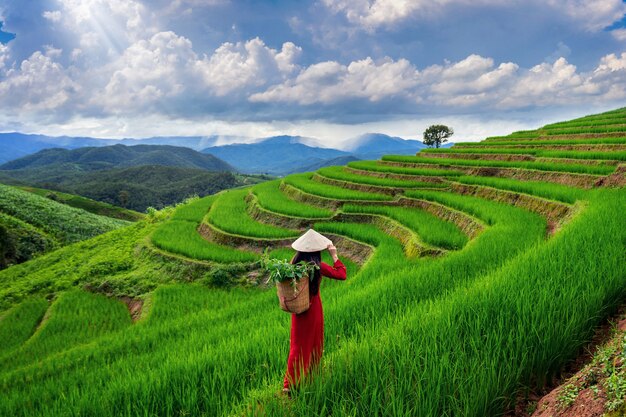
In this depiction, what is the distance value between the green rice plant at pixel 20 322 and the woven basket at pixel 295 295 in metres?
9.15

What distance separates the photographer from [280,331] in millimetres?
4855

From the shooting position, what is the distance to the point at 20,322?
32.0 feet

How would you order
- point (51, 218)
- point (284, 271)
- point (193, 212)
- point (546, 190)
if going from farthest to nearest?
point (51, 218) → point (193, 212) → point (546, 190) → point (284, 271)

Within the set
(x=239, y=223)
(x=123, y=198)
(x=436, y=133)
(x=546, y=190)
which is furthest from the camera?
(x=123, y=198)

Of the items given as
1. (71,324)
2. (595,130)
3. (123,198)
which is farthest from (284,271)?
(123,198)

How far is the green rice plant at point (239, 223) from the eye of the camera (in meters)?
13.2

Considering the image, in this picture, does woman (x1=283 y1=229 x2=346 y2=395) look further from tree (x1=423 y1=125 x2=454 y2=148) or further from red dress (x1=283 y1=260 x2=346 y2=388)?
tree (x1=423 y1=125 x2=454 y2=148)

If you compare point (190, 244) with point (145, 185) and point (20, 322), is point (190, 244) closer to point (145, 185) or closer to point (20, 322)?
point (20, 322)

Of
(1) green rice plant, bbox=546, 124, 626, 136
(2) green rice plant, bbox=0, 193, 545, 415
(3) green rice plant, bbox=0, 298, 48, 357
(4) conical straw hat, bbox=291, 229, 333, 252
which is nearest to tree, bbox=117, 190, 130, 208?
(3) green rice plant, bbox=0, 298, 48, 357

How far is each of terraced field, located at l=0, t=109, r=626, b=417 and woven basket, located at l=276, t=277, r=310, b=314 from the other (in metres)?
0.60

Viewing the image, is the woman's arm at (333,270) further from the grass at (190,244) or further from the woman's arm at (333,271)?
the grass at (190,244)

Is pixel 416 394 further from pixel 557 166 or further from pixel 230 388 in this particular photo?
pixel 557 166

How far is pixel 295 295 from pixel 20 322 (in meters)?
10.8

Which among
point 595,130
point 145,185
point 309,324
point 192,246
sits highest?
point 595,130
